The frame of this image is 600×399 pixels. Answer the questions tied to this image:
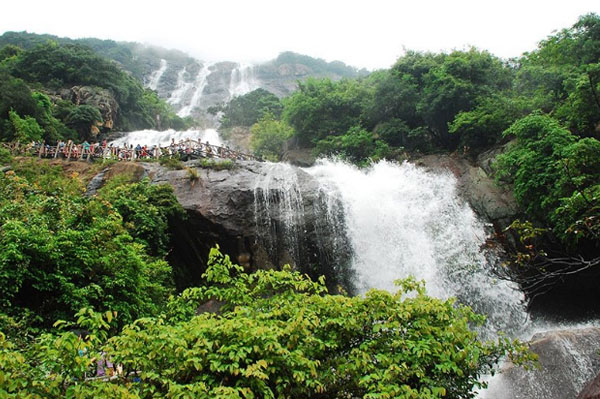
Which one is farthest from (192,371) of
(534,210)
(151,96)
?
(151,96)

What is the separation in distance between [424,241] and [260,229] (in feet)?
19.7

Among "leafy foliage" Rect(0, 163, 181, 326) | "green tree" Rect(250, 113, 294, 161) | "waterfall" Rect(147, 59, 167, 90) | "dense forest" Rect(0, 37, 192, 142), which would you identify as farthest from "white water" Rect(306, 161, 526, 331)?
"waterfall" Rect(147, 59, 167, 90)

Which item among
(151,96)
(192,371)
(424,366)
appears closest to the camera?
(192,371)

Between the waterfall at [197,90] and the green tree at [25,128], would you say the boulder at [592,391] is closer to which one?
the green tree at [25,128]

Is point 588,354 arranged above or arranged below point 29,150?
below

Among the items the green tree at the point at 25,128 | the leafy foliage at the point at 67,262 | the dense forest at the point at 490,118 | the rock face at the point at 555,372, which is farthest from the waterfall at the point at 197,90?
A: the rock face at the point at 555,372

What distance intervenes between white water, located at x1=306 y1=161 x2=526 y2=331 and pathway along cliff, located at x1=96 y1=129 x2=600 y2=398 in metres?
0.04

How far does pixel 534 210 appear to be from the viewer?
1311cm

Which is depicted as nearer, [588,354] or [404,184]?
[588,354]

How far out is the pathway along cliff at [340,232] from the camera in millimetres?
13180

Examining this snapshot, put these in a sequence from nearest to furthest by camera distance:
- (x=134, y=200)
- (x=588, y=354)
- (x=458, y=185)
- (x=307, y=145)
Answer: (x=588, y=354) → (x=134, y=200) → (x=458, y=185) → (x=307, y=145)

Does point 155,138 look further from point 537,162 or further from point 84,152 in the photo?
point 537,162

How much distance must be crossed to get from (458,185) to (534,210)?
355 cm

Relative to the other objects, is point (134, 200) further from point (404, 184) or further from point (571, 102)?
point (571, 102)
